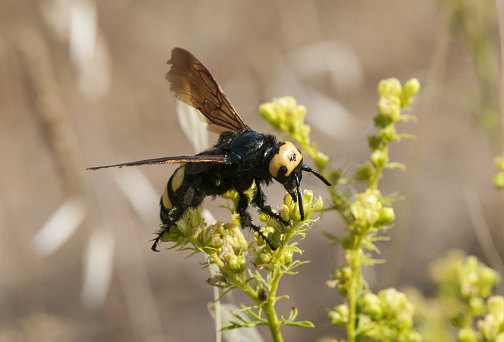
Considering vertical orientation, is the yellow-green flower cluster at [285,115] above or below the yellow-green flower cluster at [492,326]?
above

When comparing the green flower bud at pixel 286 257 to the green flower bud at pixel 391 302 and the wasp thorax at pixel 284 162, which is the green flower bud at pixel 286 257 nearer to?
the wasp thorax at pixel 284 162

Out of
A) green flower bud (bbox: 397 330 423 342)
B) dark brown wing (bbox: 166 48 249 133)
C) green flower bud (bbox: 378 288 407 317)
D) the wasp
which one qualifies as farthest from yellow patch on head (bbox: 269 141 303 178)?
green flower bud (bbox: 397 330 423 342)

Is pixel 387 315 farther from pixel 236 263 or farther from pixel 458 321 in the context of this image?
pixel 236 263

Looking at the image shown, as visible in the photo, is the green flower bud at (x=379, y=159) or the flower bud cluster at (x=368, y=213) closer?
the flower bud cluster at (x=368, y=213)

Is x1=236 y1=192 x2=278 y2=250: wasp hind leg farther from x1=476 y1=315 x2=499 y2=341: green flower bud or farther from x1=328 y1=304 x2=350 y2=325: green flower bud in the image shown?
x1=476 y1=315 x2=499 y2=341: green flower bud

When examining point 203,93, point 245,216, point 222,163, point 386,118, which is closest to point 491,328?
point 386,118

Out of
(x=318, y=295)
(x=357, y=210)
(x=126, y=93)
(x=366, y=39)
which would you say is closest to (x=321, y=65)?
(x=357, y=210)

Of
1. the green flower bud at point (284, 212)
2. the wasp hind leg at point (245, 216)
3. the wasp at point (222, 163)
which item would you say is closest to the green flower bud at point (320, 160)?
the wasp at point (222, 163)
